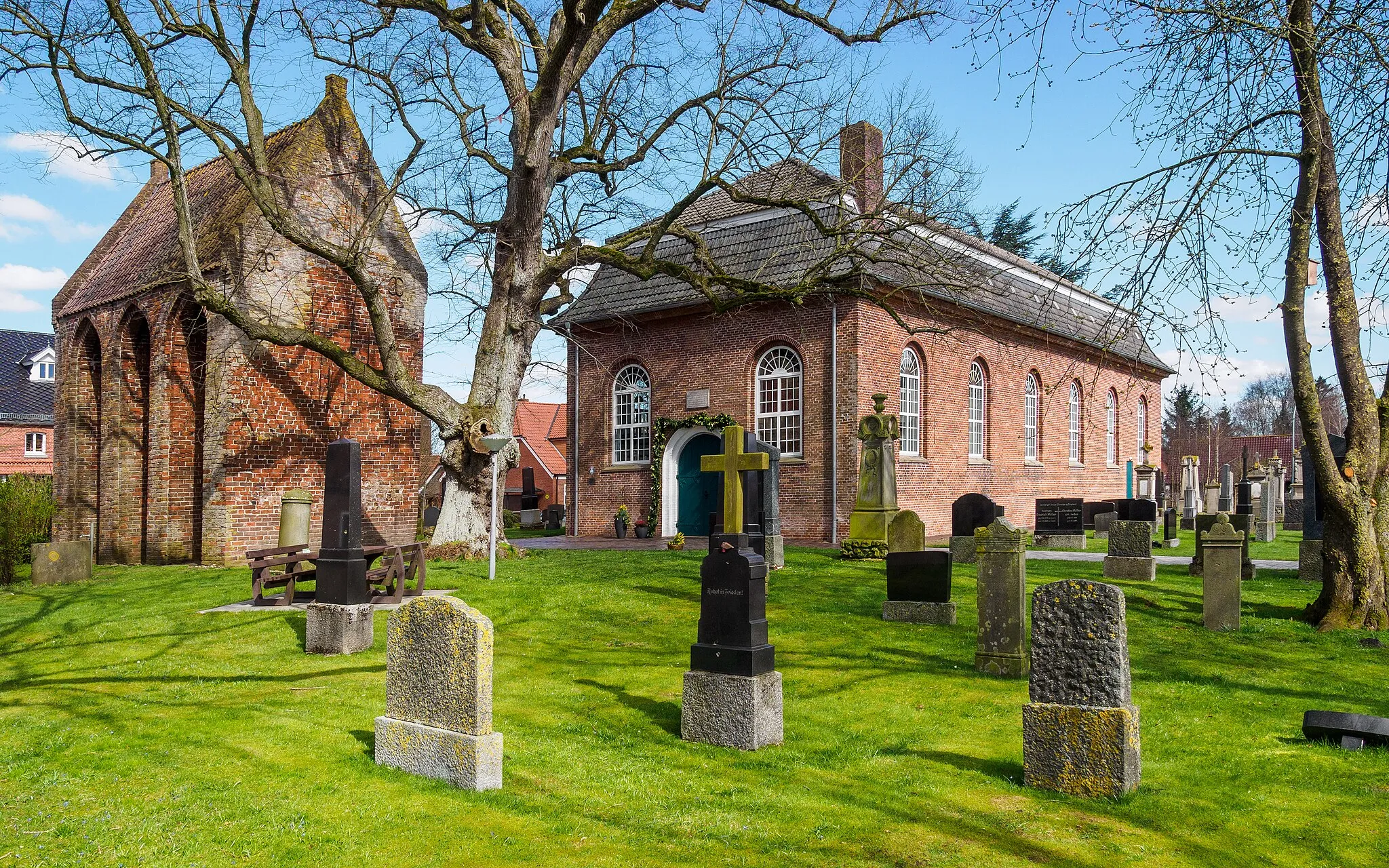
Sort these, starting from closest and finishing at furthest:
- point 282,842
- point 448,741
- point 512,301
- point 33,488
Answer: point 282,842, point 448,741, point 512,301, point 33,488

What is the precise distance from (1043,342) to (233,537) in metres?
22.0

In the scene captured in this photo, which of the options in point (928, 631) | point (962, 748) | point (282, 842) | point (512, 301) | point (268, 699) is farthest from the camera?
point (512, 301)

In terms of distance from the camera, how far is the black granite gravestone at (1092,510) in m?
24.6

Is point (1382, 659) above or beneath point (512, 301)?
beneath

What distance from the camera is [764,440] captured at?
22.3 meters

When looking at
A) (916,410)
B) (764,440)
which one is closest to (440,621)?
(764,440)

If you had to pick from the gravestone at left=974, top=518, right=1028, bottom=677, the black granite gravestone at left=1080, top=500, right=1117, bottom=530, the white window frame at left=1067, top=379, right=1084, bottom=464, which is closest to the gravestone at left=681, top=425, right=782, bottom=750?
the gravestone at left=974, top=518, right=1028, bottom=677

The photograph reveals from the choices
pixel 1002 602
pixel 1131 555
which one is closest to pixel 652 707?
pixel 1002 602

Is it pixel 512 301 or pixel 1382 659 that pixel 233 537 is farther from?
pixel 1382 659

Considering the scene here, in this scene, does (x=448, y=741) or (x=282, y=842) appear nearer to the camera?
(x=282, y=842)

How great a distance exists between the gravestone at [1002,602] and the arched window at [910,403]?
13.9 metres

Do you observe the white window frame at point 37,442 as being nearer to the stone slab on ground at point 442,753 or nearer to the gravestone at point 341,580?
the gravestone at point 341,580

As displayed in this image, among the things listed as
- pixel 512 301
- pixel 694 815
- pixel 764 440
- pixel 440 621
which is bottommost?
pixel 694 815

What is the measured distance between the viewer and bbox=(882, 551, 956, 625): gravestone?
10.5 metres
